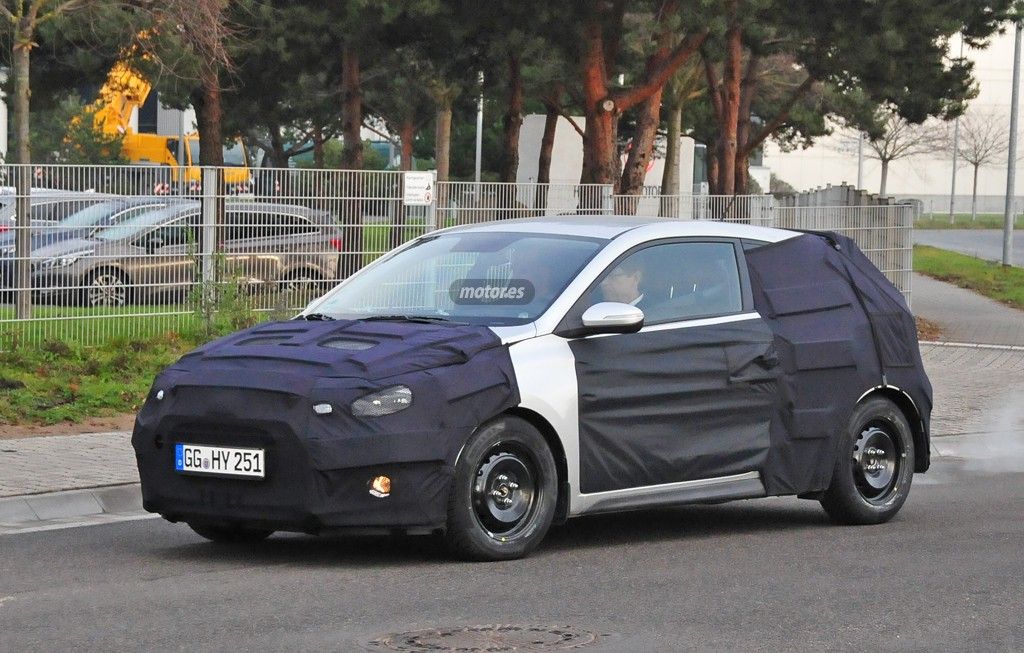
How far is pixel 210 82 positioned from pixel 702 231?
21937 mm

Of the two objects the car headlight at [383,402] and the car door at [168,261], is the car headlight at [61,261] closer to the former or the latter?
the car door at [168,261]

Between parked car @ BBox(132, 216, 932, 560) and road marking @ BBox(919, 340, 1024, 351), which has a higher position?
parked car @ BBox(132, 216, 932, 560)

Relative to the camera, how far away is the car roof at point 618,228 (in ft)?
30.2

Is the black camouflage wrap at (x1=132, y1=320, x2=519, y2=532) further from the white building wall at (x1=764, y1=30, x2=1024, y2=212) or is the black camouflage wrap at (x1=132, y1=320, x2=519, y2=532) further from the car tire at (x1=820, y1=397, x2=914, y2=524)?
the white building wall at (x1=764, y1=30, x2=1024, y2=212)

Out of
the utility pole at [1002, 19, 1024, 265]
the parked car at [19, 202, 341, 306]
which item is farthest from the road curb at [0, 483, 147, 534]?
the utility pole at [1002, 19, 1024, 265]

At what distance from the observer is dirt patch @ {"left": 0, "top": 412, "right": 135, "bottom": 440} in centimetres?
1288

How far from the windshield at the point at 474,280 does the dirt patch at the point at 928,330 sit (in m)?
15.1

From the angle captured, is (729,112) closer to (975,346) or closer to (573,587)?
(975,346)

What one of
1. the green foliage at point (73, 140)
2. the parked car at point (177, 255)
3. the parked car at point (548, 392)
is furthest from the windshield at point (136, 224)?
the green foliage at point (73, 140)

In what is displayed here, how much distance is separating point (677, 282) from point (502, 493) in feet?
5.31

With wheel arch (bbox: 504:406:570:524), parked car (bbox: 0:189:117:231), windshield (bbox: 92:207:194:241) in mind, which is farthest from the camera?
windshield (bbox: 92:207:194:241)

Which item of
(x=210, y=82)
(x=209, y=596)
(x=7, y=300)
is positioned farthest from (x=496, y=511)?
(x=210, y=82)

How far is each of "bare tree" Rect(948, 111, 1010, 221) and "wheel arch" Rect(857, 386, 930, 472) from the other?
88.0m

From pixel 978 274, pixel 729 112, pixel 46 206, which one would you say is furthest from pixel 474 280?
pixel 729 112
